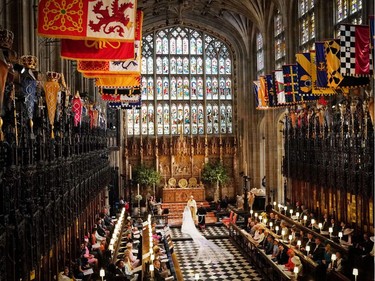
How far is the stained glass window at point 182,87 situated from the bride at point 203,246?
10.6 m

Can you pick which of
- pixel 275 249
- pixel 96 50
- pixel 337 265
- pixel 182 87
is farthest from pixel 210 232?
pixel 96 50

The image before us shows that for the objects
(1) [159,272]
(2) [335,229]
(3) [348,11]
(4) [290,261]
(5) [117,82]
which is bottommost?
(4) [290,261]

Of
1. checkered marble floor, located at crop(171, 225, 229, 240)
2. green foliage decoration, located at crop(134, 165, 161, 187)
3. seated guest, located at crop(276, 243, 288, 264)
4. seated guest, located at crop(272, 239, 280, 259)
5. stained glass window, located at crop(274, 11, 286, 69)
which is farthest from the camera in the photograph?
green foliage decoration, located at crop(134, 165, 161, 187)

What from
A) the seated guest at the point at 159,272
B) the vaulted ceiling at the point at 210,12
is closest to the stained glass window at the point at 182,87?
the vaulted ceiling at the point at 210,12

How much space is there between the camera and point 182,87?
3350 centimetres

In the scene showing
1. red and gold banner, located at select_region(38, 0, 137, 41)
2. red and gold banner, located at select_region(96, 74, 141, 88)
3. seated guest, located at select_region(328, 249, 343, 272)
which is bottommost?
seated guest, located at select_region(328, 249, 343, 272)

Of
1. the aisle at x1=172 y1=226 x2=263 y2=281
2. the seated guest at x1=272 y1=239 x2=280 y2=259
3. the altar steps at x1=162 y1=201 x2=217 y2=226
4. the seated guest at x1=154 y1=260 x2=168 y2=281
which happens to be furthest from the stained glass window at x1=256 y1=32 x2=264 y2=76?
the seated guest at x1=154 y1=260 x2=168 y2=281

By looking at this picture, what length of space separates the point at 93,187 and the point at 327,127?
10.3m

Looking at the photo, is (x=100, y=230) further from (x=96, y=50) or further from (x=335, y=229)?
(x=96, y=50)

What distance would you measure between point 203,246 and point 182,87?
627 inches

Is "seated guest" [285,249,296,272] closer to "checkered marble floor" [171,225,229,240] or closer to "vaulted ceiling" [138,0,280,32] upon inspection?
"checkered marble floor" [171,225,229,240]

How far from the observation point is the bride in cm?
1891

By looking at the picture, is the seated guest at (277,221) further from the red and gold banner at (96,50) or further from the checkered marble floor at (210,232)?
the red and gold banner at (96,50)

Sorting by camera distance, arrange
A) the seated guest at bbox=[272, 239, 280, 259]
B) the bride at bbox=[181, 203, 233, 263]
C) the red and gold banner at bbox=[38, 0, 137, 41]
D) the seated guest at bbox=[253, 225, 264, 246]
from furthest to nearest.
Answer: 1. the bride at bbox=[181, 203, 233, 263]
2. the seated guest at bbox=[253, 225, 264, 246]
3. the seated guest at bbox=[272, 239, 280, 259]
4. the red and gold banner at bbox=[38, 0, 137, 41]
